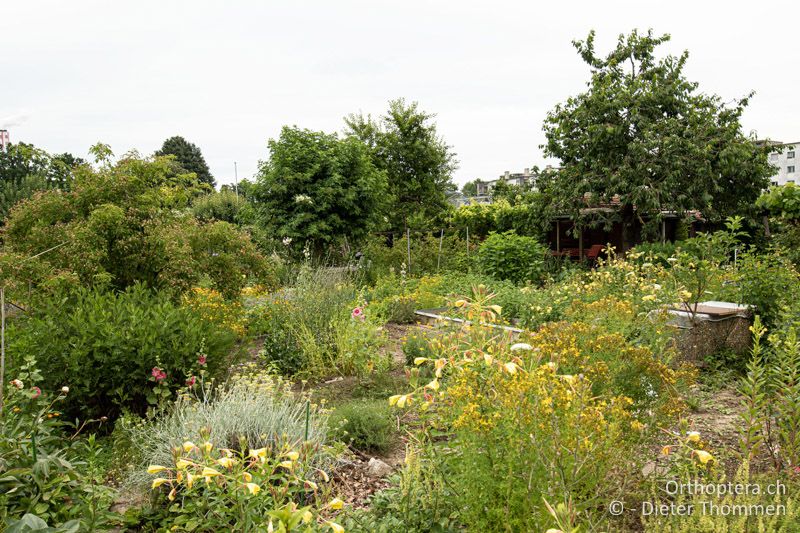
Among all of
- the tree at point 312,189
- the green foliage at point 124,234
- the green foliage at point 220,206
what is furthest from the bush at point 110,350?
the green foliage at point 220,206

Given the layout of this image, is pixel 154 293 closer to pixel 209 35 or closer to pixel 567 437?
pixel 209 35

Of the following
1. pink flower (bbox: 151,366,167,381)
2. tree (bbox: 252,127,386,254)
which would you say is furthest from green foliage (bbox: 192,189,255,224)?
pink flower (bbox: 151,366,167,381)

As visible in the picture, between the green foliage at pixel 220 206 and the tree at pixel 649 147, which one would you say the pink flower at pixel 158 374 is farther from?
the green foliage at pixel 220 206

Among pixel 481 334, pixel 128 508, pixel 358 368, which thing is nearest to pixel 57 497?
pixel 128 508

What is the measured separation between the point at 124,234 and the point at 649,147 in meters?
11.7

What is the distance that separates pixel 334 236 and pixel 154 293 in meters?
7.30

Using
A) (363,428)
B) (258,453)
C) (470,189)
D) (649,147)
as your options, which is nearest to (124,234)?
(363,428)

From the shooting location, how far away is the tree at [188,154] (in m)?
45.9

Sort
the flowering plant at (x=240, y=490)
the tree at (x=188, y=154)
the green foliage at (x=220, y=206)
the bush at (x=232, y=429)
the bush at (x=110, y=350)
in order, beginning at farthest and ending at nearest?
1. the tree at (x=188, y=154)
2. the green foliage at (x=220, y=206)
3. the bush at (x=110, y=350)
4. the bush at (x=232, y=429)
5. the flowering plant at (x=240, y=490)

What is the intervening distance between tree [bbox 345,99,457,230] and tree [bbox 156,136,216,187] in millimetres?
30425

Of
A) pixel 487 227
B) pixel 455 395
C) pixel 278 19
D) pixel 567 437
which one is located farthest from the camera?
pixel 487 227

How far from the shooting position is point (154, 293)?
523 centimetres

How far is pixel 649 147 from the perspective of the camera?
13055 mm

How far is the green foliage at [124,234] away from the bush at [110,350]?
2.62 ft
